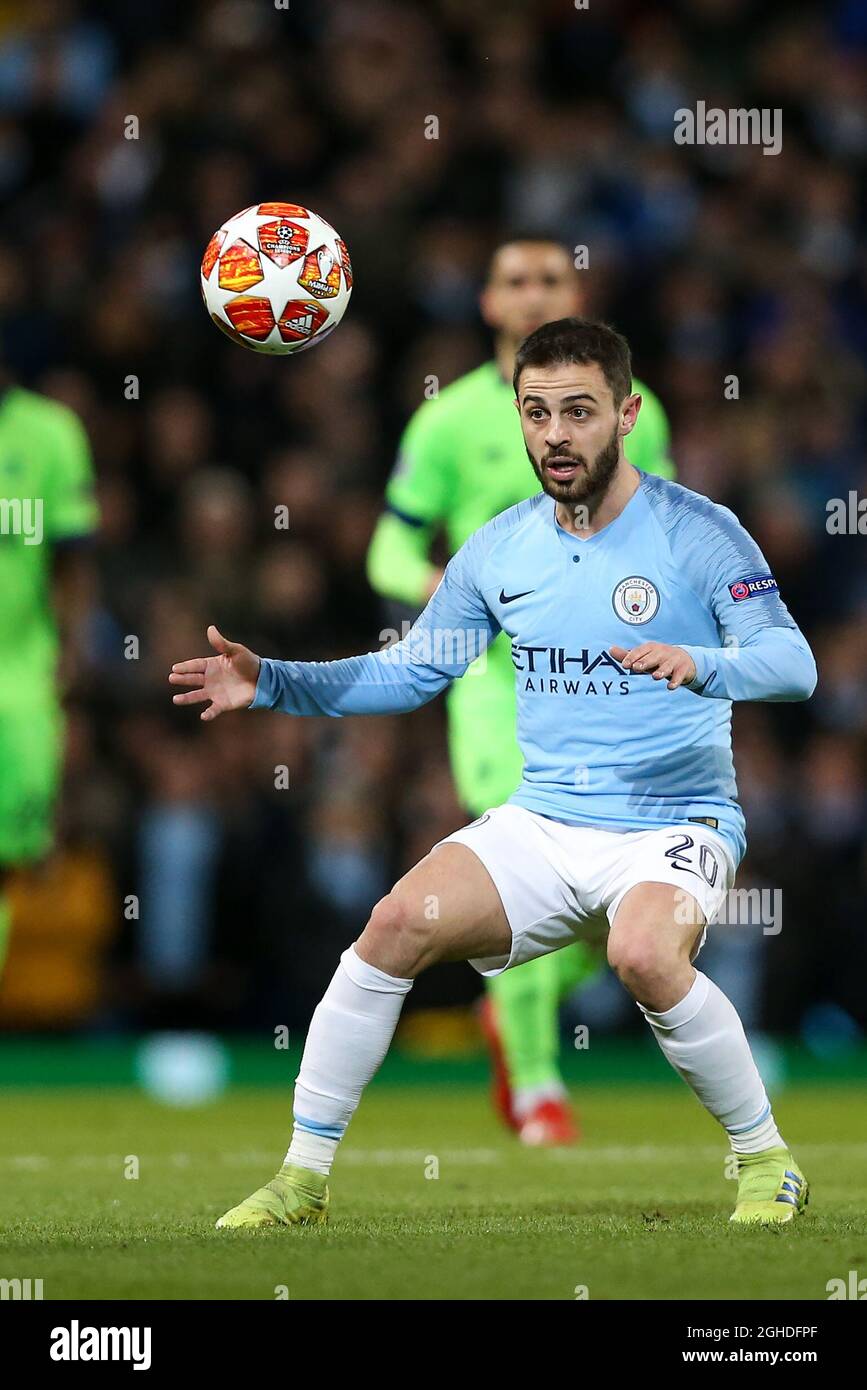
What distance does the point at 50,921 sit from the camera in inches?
424

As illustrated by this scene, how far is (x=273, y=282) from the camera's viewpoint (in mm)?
5996

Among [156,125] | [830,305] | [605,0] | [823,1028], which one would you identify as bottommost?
[823,1028]

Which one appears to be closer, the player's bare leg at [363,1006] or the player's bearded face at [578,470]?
the player's bare leg at [363,1006]

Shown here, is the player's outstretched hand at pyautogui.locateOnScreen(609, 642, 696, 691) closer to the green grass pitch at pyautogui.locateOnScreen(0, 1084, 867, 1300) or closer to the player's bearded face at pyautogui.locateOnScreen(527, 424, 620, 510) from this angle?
the player's bearded face at pyautogui.locateOnScreen(527, 424, 620, 510)

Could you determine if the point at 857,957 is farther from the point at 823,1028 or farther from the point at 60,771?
the point at 60,771

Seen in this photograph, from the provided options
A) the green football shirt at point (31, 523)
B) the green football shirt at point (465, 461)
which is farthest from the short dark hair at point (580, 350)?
the green football shirt at point (31, 523)

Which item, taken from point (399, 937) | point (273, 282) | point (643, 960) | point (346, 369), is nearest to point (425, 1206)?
point (399, 937)

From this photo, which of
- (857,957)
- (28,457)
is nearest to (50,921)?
(28,457)

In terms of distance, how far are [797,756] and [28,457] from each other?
521 centimetres

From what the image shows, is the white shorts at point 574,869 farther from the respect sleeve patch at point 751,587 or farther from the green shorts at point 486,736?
the green shorts at point 486,736

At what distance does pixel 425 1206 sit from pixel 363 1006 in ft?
2.40

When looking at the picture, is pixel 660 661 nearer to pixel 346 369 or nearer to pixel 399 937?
pixel 399 937

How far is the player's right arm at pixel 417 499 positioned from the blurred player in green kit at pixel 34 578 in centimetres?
128

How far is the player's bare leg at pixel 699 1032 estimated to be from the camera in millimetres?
5039
